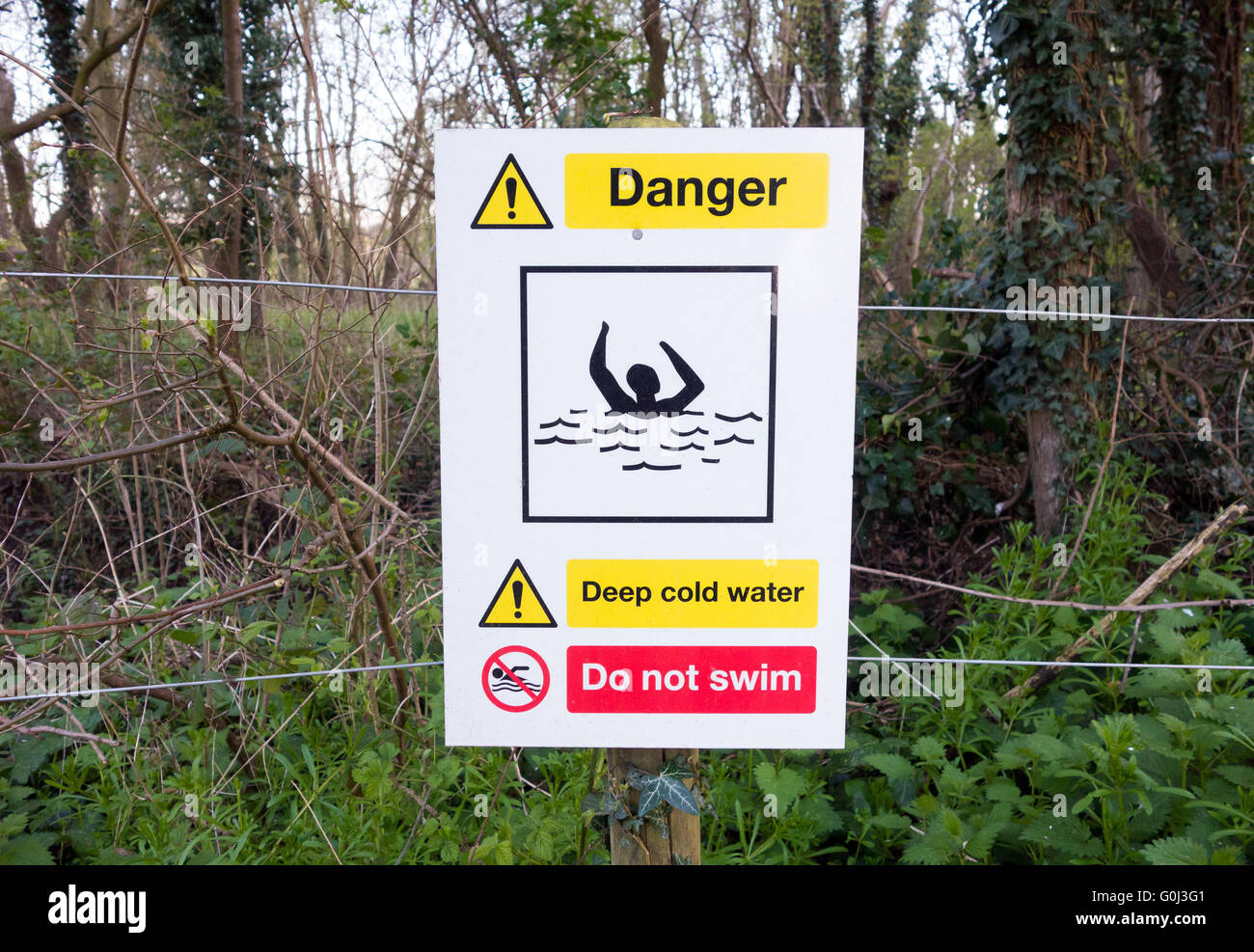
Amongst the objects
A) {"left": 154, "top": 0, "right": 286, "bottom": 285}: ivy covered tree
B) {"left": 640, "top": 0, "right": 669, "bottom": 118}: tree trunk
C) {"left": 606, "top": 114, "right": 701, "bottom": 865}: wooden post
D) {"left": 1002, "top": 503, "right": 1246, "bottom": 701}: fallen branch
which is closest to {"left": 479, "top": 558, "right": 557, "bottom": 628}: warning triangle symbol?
{"left": 606, "top": 114, "right": 701, "bottom": 865}: wooden post

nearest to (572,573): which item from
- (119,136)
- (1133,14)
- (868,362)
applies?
(119,136)

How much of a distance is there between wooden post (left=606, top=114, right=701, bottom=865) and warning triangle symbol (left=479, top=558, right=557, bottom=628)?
288mm

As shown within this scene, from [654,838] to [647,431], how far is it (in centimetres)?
72

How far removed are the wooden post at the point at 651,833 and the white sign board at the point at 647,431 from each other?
0.13m

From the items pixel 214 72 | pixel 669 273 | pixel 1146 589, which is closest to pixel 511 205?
pixel 669 273

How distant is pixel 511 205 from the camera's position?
1.29m

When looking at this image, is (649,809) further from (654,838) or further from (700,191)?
(700,191)

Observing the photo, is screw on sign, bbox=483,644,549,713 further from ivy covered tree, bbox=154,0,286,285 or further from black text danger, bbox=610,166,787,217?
ivy covered tree, bbox=154,0,286,285

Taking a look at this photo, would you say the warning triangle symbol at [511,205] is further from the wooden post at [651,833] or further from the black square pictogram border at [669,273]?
the wooden post at [651,833]

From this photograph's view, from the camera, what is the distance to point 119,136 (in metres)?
1.57

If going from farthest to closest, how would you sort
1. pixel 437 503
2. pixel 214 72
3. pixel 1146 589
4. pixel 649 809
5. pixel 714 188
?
1. pixel 214 72
2. pixel 437 503
3. pixel 1146 589
4. pixel 649 809
5. pixel 714 188

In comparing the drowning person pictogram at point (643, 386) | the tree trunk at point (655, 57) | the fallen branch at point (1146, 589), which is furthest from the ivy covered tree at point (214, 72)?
the drowning person pictogram at point (643, 386)

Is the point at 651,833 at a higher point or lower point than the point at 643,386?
lower

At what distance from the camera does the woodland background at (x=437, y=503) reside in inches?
83.7
